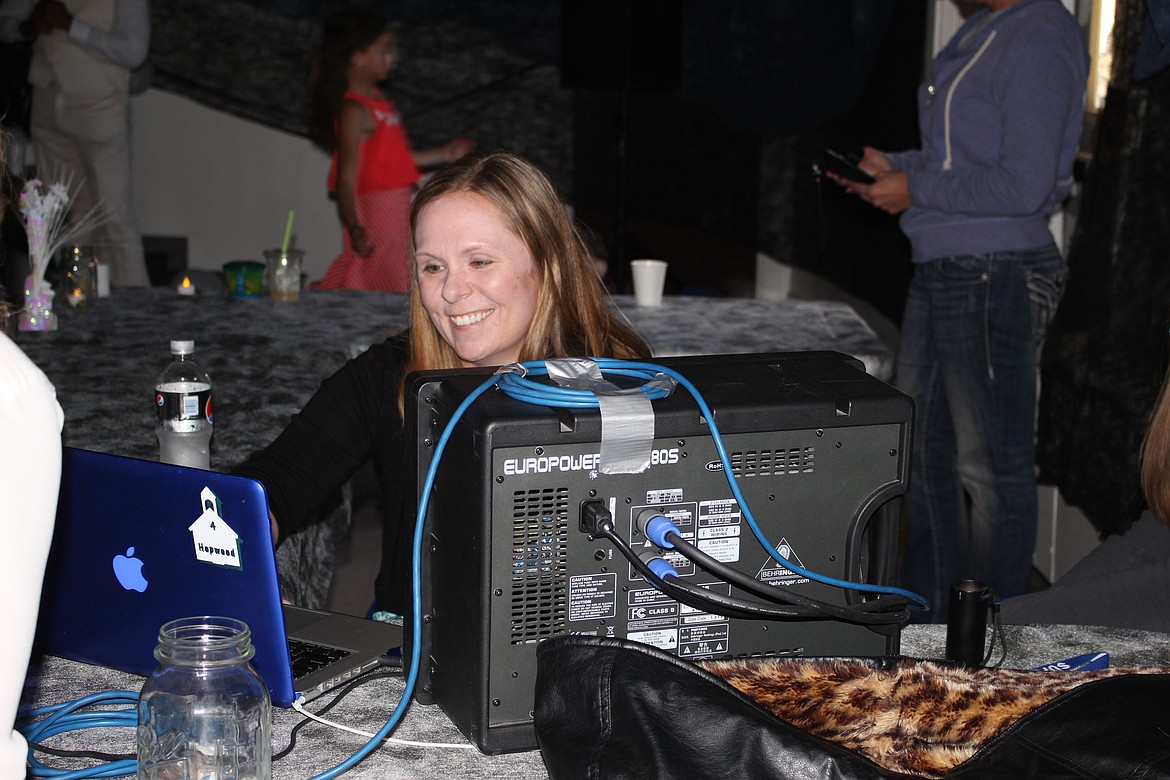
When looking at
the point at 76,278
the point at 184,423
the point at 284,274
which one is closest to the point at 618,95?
the point at 284,274

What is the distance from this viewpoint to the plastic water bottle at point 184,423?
177cm

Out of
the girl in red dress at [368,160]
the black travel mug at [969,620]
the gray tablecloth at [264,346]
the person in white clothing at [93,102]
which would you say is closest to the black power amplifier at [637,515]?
the black travel mug at [969,620]

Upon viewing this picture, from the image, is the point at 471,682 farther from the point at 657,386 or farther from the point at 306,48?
the point at 306,48

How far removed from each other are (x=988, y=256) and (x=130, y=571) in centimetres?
200

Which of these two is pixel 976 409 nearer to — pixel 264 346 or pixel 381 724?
pixel 264 346

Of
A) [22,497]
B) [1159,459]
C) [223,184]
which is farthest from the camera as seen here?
[223,184]

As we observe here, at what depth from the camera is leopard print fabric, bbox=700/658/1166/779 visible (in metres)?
0.98

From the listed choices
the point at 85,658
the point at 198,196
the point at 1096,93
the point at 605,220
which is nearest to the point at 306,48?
the point at 198,196

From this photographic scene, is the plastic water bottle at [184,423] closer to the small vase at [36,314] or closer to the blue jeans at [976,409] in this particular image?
the small vase at [36,314]

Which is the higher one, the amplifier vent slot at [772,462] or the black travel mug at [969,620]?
the amplifier vent slot at [772,462]

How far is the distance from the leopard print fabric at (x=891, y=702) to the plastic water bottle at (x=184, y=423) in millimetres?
1033

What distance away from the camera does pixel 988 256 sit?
101 inches

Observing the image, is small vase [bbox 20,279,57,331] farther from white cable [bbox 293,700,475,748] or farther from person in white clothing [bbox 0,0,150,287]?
white cable [bbox 293,700,475,748]

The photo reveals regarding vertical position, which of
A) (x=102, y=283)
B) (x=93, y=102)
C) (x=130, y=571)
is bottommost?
(x=130, y=571)
